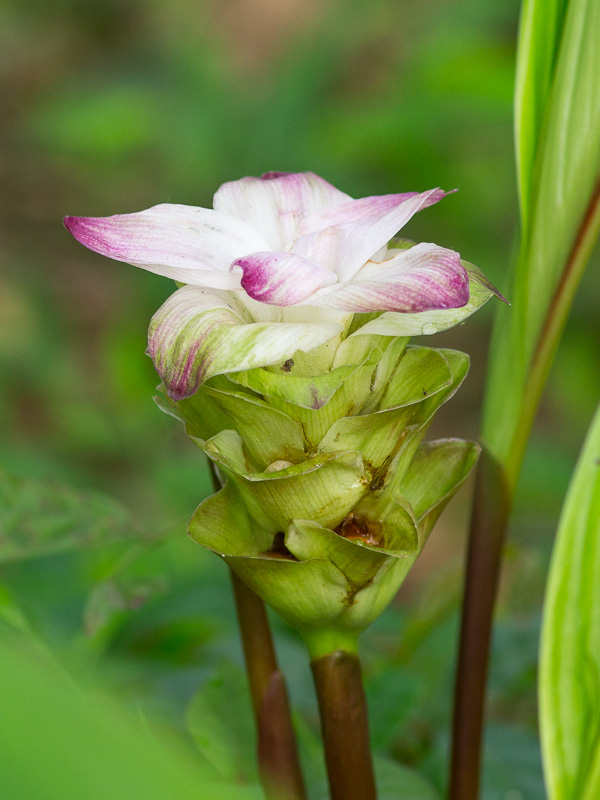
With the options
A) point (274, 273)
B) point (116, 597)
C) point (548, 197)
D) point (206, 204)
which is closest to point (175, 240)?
point (274, 273)

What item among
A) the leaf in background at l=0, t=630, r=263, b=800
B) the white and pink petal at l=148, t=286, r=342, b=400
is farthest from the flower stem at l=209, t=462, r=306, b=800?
the leaf in background at l=0, t=630, r=263, b=800

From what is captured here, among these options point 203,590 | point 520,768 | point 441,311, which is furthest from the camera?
point 203,590

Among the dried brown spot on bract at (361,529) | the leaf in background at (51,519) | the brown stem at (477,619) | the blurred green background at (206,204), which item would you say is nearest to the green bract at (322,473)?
the dried brown spot on bract at (361,529)

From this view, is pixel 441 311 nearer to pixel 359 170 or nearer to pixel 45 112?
pixel 359 170

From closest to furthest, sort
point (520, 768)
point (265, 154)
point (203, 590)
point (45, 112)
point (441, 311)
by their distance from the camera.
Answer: point (441, 311) < point (520, 768) < point (203, 590) < point (265, 154) < point (45, 112)

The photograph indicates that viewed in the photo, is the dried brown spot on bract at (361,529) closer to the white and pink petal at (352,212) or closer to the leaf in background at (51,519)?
the white and pink petal at (352,212)

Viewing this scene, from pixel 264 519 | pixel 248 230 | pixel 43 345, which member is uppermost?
pixel 248 230

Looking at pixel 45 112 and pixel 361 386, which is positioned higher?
pixel 45 112

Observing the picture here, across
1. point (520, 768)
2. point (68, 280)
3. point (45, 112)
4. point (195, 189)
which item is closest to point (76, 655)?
point (520, 768)
